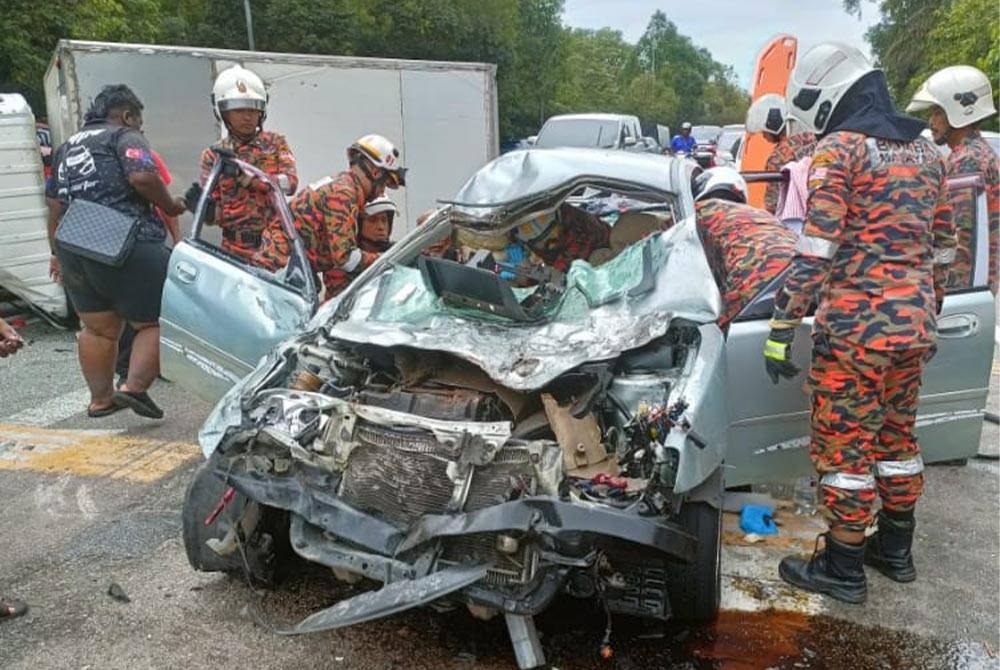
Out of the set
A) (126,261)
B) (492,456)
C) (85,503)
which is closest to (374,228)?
(126,261)

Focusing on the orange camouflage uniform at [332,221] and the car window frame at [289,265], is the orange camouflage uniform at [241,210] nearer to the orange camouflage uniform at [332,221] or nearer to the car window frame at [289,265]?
the orange camouflage uniform at [332,221]

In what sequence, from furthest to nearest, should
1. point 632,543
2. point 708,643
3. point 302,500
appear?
1. point 708,643
2. point 302,500
3. point 632,543

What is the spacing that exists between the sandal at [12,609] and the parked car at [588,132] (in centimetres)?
1344

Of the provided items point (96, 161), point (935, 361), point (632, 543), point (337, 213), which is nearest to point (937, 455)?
point (935, 361)

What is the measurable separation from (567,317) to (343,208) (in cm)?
166

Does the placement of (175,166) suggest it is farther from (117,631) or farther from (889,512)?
(889,512)

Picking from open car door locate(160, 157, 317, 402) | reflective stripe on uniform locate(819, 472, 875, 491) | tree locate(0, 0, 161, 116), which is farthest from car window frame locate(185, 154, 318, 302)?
tree locate(0, 0, 161, 116)

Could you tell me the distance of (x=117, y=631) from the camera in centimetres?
298

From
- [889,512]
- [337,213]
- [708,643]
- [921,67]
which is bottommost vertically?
[708,643]

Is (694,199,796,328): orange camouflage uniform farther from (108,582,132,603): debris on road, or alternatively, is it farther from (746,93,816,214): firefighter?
(108,582,132,603): debris on road

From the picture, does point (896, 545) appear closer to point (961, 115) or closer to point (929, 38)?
point (961, 115)

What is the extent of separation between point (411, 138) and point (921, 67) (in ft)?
69.7

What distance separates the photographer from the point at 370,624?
121 inches

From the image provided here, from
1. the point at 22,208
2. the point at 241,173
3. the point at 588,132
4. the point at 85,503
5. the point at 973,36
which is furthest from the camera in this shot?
the point at 973,36
